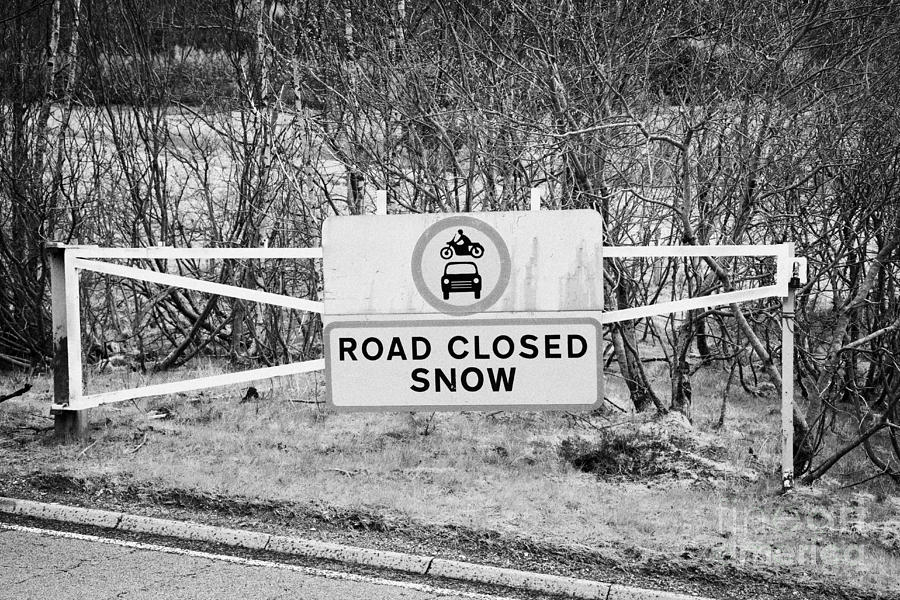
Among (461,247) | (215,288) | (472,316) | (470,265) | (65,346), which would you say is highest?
(461,247)

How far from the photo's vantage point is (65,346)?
25.7 ft

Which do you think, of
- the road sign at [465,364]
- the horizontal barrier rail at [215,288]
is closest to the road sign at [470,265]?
the road sign at [465,364]

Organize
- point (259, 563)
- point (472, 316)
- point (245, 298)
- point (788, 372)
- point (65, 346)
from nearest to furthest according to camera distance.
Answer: point (259, 563), point (472, 316), point (788, 372), point (245, 298), point (65, 346)

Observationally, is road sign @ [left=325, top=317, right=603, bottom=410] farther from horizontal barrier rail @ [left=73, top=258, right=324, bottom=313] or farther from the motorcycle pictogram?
horizontal barrier rail @ [left=73, top=258, right=324, bottom=313]

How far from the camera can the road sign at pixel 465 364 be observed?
18.6 ft

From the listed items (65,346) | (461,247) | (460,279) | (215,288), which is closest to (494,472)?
(460,279)

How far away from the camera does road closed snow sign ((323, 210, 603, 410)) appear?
5.68 m

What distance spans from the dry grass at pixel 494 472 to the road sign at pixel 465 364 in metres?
0.86

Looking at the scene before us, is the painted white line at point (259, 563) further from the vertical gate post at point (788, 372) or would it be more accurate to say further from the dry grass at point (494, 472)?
the vertical gate post at point (788, 372)

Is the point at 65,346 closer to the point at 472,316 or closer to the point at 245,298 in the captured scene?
A: the point at 245,298

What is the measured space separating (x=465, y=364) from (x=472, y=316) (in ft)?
0.96

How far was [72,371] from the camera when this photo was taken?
7797 mm

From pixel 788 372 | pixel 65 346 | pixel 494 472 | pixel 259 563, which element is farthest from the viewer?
pixel 65 346

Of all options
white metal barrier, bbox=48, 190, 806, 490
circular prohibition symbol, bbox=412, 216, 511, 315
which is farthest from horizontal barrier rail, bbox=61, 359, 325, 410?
circular prohibition symbol, bbox=412, 216, 511, 315
